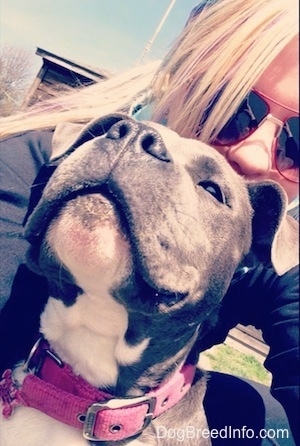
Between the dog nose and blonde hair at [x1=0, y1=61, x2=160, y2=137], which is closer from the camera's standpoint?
the dog nose

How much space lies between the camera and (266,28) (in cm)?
94

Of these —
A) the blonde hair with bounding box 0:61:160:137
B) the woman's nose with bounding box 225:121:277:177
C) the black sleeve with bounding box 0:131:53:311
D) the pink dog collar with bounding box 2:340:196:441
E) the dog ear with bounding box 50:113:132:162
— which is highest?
the woman's nose with bounding box 225:121:277:177

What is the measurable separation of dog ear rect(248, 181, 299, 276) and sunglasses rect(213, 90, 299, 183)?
0.10 meters

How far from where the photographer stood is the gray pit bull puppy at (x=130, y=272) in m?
1.10

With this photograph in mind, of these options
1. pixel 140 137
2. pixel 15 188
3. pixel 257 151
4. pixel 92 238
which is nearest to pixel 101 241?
pixel 92 238

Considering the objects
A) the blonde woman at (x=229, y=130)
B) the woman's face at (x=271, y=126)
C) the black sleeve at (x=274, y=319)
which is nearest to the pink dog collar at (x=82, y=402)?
the blonde woman at (x=229, y=130)

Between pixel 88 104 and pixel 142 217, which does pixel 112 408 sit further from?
pixel 88 104

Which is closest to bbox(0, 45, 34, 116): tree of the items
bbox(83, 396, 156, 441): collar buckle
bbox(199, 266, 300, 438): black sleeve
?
bbox(199, 266, 300, 438): black sleeve

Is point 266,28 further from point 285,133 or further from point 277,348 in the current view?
point 277,348

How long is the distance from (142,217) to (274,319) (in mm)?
364

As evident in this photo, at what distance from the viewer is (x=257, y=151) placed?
3.52 feet

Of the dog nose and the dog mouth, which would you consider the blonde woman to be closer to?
the dog nose

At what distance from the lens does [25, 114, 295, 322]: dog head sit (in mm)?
1079

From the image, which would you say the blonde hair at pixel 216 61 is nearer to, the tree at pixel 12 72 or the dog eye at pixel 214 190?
the dog eye at pixel 214 190
